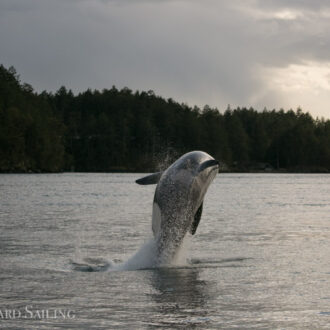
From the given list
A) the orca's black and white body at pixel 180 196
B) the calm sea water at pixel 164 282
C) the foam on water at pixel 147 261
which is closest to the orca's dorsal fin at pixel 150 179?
the orca's black and white body at pixel 180 196

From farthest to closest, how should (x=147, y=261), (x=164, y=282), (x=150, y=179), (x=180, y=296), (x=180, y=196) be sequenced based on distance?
(x=147, y=261) < (x=180, y=196) < (x=150, y=179) < (x=164, y=282) < (x=180, y=296)

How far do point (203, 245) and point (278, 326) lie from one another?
11489mm

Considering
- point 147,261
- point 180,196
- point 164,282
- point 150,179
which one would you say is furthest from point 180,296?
point 147,261

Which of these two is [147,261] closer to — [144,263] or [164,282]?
[144,263]

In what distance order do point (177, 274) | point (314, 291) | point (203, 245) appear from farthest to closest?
point (203, 245), point (177, 274), point (314, 291)

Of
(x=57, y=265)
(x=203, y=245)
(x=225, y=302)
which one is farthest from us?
(x=203, y=245)

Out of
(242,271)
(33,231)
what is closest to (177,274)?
(242,271)

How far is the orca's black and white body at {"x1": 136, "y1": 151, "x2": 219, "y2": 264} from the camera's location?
16.2 meters

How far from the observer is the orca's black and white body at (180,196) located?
16156 millimetres

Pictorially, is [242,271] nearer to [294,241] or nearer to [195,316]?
[195,316]

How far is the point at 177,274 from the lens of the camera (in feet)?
52.5

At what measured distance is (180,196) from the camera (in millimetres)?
16234

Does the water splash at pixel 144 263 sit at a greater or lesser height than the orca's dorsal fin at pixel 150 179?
lesser

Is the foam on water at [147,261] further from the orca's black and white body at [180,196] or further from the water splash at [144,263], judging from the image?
the orca's black and white body at [180,196]
